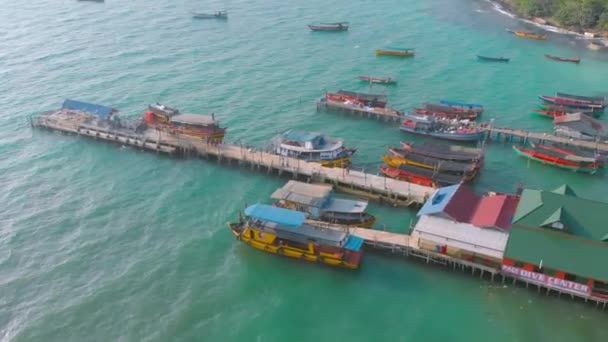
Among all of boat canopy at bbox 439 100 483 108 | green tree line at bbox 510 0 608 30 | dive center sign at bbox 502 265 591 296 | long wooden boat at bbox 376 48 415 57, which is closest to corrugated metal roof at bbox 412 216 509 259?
dive center sign at bbox 502 265 591 296

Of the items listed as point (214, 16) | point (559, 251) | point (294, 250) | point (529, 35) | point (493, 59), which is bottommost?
point (294, 250)

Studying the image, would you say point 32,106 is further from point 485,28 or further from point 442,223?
point 485,28

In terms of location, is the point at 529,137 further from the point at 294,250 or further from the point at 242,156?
the point at 294,250

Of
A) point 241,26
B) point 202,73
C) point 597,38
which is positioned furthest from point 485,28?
point 202,73

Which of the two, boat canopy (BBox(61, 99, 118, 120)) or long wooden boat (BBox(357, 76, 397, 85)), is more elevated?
long wooden boat (BBox(357, 76, 397, 85))

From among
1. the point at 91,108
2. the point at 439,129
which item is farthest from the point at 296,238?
the point at 91,108

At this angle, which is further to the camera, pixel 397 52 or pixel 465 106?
pixel 397 52

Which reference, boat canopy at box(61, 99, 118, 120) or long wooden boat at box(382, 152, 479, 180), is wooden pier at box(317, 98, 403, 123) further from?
boat canopy at box(61, 99, 118, 120)
